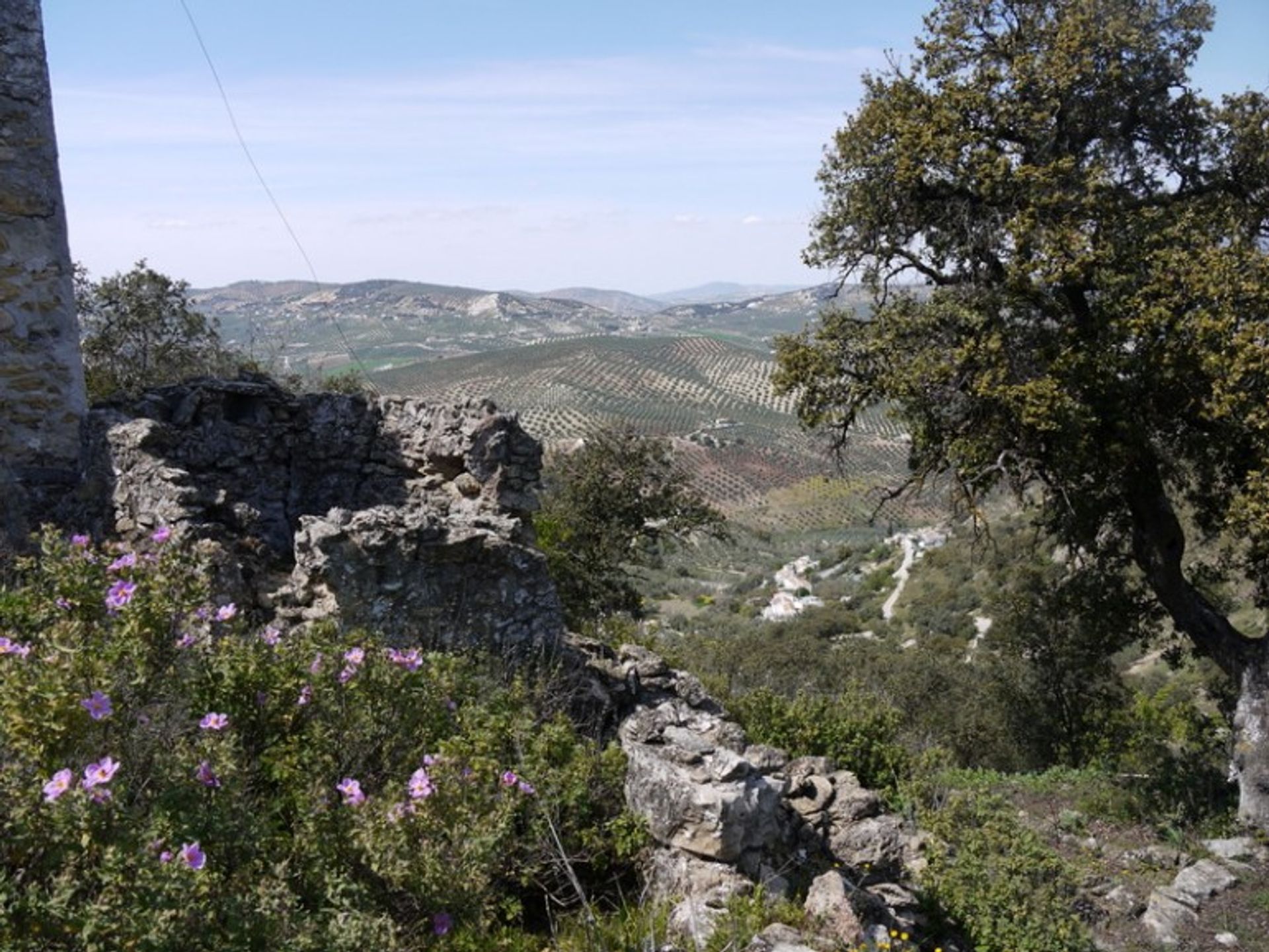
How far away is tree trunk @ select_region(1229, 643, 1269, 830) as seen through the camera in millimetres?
10977

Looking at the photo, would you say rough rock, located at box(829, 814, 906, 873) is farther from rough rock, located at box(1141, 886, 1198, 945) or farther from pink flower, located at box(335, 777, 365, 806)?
pink flower, located at box(335, 777, 365, 806)

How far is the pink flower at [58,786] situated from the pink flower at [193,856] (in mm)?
411

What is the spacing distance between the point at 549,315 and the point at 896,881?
170559 millimetres

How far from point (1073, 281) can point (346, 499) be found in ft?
26.7

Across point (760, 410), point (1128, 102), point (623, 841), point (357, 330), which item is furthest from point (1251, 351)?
point (357, 330)

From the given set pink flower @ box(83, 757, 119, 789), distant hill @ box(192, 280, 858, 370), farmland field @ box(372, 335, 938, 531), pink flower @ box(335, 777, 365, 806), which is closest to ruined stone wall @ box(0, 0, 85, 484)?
pink flower @ box(335, 777, 365, 806)

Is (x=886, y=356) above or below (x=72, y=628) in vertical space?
above

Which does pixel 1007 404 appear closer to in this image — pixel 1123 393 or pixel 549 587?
pixel 1123 393

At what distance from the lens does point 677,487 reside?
19172 millimetres

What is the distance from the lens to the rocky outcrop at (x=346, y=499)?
727cm

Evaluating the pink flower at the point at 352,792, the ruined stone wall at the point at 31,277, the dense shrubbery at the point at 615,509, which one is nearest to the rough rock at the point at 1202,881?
the pink flower at the point at 352,792

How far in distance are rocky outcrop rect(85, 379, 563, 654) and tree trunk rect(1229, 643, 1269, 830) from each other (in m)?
8.29

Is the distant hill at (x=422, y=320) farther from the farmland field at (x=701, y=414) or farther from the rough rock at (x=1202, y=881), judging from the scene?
the rough rock at (x=1202, y=881)

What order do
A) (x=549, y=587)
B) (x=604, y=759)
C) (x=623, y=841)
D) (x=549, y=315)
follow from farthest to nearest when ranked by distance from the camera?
(x=549, y=315) → (x=549, y=587) → (x=604, y=759) → (x=623, y=841)
